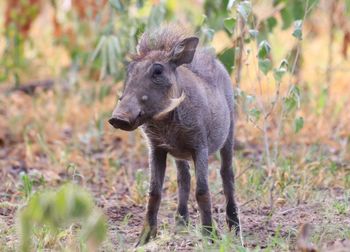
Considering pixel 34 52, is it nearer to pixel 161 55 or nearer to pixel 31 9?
pixel 31 9

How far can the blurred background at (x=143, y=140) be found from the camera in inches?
199

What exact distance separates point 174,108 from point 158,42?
1.30 feet

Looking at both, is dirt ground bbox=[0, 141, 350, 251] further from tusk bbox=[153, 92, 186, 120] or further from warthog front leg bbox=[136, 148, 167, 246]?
tusk bbox=[153, 92, 186, 120]

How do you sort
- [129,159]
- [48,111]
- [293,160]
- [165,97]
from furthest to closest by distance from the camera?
[48,111]
[129,159]
[293,160]
[165,97]

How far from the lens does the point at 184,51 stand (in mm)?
4438

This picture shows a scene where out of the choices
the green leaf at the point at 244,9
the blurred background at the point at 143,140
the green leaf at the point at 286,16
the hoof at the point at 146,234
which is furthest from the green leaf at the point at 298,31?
the green leaf at the point at 286,16

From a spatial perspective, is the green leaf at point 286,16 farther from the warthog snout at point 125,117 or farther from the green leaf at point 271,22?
the warthog snout at point 125,117

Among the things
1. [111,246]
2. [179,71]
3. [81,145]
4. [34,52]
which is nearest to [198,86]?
[179,71]

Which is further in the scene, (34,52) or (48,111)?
(34,52)

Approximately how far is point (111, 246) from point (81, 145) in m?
3.32

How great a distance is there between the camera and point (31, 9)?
26.9 ft

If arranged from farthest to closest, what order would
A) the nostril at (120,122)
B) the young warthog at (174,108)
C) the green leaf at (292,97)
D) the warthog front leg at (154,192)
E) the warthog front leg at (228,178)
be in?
the green leaf at (292,97) → the warthog front leg at (228,178) → the warthog front leg at (154,192) → the young warthog at (174,108) → the nostril at (120,122)

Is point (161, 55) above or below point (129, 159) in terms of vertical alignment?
above

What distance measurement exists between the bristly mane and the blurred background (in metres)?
0.48
